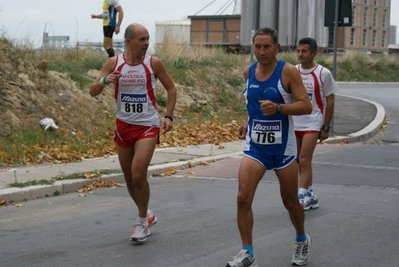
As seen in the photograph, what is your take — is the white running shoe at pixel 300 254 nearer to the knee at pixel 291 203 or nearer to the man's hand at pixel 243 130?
the knee at pixel 291 203

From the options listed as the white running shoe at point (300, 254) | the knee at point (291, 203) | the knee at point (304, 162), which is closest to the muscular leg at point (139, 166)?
the knee at point (291, 203)

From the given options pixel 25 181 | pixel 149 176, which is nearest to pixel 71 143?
pixel 149 176

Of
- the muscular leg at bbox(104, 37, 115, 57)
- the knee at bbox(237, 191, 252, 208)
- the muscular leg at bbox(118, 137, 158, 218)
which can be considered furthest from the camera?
the muscular leg at bbox(104, 37, 115, 57)

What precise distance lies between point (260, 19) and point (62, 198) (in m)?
40.3

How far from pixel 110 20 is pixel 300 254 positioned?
13182 millimetres

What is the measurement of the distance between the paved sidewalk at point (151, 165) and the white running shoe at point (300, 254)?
4.69m

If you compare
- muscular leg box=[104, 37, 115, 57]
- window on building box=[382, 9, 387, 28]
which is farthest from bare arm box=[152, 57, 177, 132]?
window on building box=[382, 9, 387, 28]

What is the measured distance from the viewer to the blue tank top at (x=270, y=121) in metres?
6.56

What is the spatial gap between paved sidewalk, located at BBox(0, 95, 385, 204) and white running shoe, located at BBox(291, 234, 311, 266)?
15.4ft

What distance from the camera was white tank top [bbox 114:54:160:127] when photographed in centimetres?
784

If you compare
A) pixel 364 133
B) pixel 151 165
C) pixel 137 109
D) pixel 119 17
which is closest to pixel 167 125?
pixel 137 109

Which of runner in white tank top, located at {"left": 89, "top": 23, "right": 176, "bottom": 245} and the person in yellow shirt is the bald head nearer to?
runner in white tank top, located at {"left": 89, "top": 23, "right": 176, "bottom": 245}

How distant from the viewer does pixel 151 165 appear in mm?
13273

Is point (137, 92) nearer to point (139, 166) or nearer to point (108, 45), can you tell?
point (139, 166)
